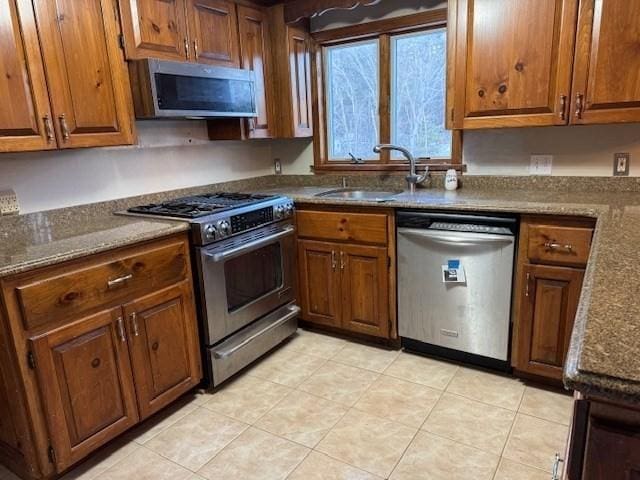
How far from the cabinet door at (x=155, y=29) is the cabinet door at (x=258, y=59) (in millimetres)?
468

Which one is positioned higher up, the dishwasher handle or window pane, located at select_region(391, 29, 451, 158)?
window pane, located at select_region(391, 29, 451, 158)

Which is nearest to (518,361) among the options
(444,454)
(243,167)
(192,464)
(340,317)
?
(444,454)

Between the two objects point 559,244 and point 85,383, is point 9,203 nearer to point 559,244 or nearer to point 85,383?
point 85,383

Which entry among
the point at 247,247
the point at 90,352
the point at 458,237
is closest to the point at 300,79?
the point at 247,247

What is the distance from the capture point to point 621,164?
92.0 inches

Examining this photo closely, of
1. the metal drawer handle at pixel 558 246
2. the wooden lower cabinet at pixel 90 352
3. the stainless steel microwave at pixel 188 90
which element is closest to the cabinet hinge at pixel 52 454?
the wooden lower cabinet at pixel 90 352

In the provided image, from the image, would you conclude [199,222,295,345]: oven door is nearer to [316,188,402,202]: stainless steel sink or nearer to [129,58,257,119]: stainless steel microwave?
[316,188,402,202]: stainless steel sink

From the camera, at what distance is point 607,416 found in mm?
725

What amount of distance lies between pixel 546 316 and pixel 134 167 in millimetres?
2304

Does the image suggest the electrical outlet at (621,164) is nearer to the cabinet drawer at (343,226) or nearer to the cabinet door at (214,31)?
the cabinet drawer at (343,226)

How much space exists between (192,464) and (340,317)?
124 cm

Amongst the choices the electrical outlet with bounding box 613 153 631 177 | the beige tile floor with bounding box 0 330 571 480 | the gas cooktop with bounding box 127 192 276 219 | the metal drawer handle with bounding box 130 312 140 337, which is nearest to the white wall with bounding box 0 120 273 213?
the gas cooktop with bounding box 127 192 276 219

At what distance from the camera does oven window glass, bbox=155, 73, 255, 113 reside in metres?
2.18

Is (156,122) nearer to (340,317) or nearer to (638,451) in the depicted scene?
(340,317)
